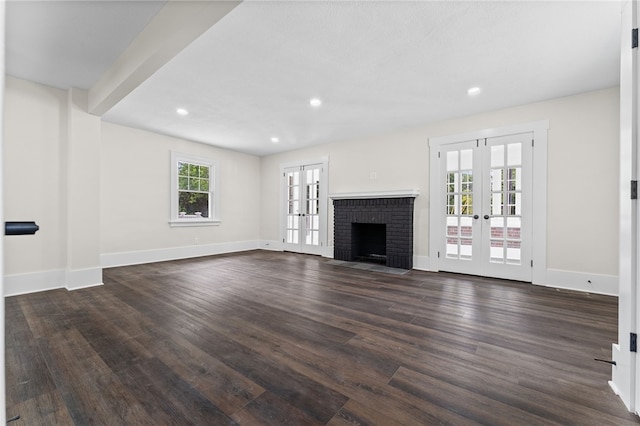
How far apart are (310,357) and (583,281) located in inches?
148

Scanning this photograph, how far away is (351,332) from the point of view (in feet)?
7.04

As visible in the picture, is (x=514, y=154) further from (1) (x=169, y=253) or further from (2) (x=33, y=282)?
(2) (x=33, y=282)

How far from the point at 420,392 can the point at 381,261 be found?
12.6 feet

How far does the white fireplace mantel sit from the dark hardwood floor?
1836 mm

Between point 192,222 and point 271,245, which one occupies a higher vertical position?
point 192,222

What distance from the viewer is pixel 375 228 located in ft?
18.0

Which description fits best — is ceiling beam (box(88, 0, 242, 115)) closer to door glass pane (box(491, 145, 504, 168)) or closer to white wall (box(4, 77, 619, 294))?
white wall (box(4, 77, 619, 294))

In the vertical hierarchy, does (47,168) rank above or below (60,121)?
below

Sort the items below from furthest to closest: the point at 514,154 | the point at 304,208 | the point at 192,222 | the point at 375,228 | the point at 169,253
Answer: the point at 304,208 < the point at 192,222 < the point at 375,228 < the point at 169,253 < the point at 514,154

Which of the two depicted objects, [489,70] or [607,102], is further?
[607,102]

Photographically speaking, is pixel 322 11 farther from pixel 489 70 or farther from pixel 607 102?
pixel 607 102

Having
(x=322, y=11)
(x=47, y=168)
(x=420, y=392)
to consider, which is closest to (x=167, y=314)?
(x=420, y=392)

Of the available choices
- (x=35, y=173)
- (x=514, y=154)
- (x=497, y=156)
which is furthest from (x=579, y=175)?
(x=35, y=173)

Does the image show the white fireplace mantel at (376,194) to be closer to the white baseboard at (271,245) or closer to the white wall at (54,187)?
the white baseboard at (271,245)
